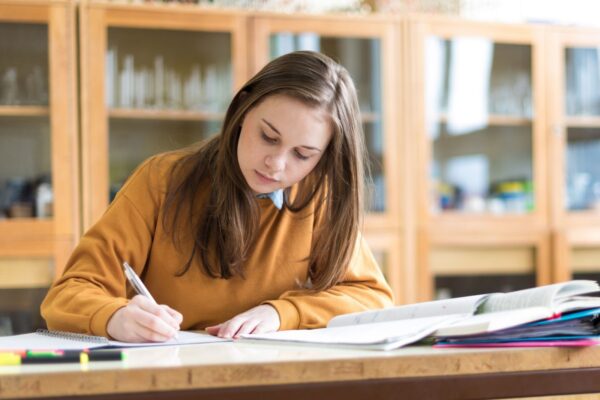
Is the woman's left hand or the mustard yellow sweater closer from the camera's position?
the woman's left hand

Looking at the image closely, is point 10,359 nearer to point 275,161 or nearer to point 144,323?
point 144,323

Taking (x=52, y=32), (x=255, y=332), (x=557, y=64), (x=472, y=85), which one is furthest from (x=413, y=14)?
(x=255, y=332)

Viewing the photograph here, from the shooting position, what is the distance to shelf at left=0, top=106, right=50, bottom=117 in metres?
2.89

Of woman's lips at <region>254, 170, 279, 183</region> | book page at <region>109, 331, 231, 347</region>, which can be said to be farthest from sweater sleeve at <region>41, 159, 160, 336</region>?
woman's lips at <region>254, 170, 279, 183</region>

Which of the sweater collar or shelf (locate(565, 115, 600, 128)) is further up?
shelf (locate(565, 115, 600, 128))

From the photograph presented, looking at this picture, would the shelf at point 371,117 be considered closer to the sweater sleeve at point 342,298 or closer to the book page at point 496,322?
the sweater sleeve at point 342,298

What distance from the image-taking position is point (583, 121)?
3.34 m

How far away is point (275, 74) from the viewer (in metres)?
1.36

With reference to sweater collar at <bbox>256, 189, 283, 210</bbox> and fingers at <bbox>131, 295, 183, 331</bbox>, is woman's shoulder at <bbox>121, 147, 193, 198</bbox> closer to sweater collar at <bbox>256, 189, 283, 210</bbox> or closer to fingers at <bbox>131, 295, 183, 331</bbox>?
sweater collar at <bbox>256, 189, 283, 210</bbox>

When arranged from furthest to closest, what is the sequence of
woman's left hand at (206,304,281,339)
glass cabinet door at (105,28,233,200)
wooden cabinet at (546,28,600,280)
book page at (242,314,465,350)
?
wooden cabinet at (546,28,600,280), glass cabinet door at (105,28,233,200), woman's left hand at (206,304,281,339), book page at (242,314,465,350)

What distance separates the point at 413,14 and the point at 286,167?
1.97 m

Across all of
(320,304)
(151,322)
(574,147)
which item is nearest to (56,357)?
(151,322)

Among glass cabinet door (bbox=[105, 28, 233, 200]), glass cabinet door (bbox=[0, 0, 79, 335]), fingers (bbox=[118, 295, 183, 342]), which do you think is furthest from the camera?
glass cabinet door (bbox=[105, 28, 233, 200])

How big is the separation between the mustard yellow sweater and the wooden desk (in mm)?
373
